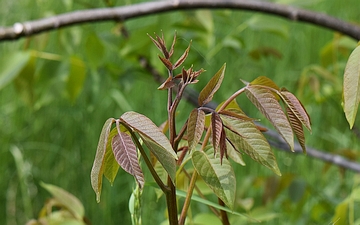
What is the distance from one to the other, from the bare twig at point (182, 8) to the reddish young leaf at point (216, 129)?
75cm

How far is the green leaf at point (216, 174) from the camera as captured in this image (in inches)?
19.2

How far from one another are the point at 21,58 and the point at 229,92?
1.59 meters

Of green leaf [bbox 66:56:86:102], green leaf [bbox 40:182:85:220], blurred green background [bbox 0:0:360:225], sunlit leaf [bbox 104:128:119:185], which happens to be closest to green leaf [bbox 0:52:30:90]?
blurred green background [bbox 0:0:360:225]

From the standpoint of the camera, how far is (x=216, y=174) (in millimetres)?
494

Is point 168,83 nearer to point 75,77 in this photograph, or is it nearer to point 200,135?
point 200,135

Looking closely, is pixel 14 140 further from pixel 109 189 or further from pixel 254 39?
pixel 254 39

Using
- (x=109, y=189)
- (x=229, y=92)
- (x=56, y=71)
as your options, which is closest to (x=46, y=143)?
(x=109, y=189)

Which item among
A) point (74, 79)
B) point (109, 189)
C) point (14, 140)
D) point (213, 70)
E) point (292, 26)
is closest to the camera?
point (74, 79)

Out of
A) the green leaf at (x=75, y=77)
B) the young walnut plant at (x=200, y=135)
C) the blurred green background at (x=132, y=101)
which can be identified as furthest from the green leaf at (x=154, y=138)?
the green leaf at (x=75, y=77)

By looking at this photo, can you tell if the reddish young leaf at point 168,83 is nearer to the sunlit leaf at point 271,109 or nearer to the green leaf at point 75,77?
the sunlit leaf at point 271,109

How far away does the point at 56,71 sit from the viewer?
135 centimetres

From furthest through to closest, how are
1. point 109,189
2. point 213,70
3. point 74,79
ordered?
point 213,70 < point 109,189 < point 74,79

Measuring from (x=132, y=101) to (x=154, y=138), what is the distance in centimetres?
215

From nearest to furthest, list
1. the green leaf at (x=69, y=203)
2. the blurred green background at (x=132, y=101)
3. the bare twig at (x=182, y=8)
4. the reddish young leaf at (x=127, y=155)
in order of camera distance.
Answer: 1. the reddish young leaf at (x=127, y=155)
2. the green leaf at (x=69, y=203)
3. the bare twig at (x=182, y=8)
4. the blurred green background at (x=132, y=101)
